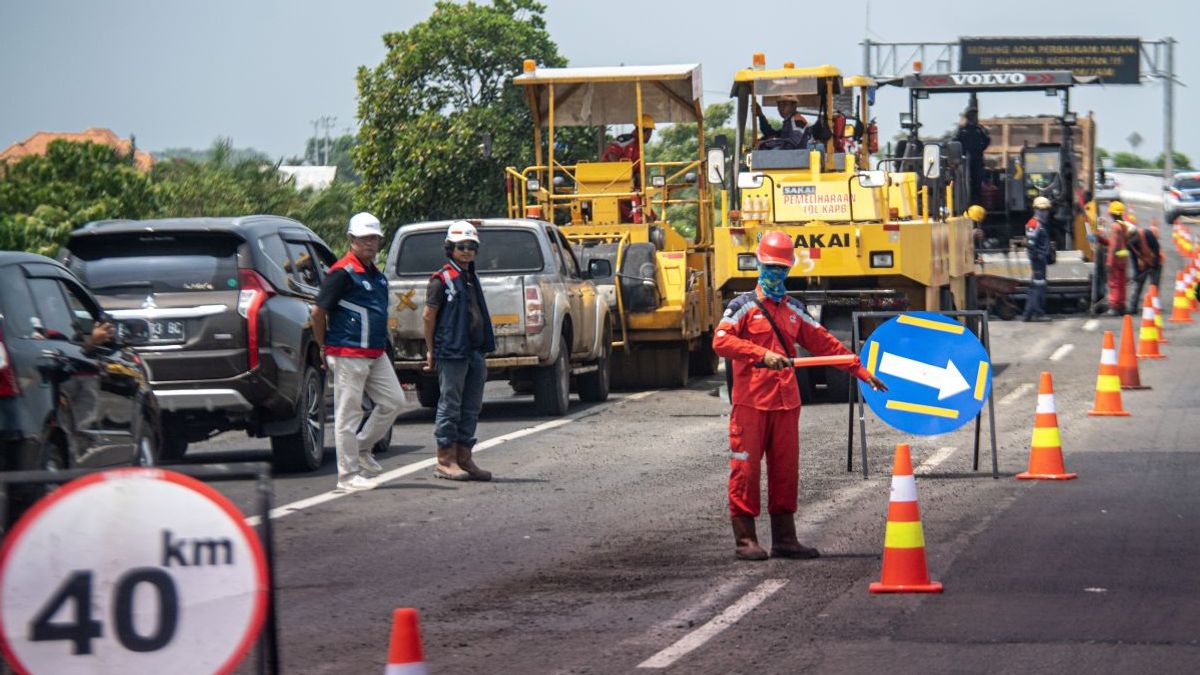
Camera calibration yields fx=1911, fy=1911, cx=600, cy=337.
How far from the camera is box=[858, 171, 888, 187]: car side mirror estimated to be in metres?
19.6

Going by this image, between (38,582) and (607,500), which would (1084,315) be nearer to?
(607,500)

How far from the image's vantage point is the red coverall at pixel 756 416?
1011 centimetres

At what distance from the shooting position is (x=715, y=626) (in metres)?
8.41

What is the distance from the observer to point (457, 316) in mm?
14078

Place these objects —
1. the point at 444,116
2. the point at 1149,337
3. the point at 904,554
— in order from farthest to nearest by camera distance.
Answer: the point at 444,116, the point at 1149,337, the point at 904,554

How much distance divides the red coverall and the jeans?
12.8 ft

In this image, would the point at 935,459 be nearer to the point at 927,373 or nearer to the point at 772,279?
the point at 927,373

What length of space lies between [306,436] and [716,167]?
23.0ft

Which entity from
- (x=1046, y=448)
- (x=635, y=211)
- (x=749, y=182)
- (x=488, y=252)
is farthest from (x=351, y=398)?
(x=635, y=211)

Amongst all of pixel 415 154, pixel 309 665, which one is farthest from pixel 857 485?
pixel 415 154

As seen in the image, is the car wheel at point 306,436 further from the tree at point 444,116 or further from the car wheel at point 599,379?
the tree at point 444,116

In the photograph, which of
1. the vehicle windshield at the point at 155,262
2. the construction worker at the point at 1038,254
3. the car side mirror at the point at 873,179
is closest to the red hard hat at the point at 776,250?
the vehicle windshield at the point at 155,262

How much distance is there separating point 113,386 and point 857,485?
5.11 meters

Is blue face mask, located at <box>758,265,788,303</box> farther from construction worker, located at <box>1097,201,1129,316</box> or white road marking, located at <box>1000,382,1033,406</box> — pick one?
construction worker, located at <box>1097,201,1129,316</box>
